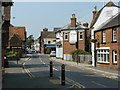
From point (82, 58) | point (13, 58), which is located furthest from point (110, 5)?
point (13, 58)

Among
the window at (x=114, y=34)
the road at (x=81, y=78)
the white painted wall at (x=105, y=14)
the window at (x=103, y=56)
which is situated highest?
the white painted wall at (x=105, y=14)

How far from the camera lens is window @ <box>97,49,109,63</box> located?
30.3m

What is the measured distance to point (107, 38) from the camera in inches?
1190

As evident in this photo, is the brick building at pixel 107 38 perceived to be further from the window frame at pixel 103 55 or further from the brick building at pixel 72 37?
the brick building at pixel 72 37

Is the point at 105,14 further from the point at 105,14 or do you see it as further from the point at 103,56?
the point at 103,56

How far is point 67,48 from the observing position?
56.5m

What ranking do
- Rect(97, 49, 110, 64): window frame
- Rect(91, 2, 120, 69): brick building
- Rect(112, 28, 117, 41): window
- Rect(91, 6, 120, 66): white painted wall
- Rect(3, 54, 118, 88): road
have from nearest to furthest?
1. Rect(3, 54, 118, 88): road
2. Rect(91, 2, 120, 69): brick building
3. Rect(112, 28, 117, 41): window
4. Rect(97, 49, 110, 64): window frame
5. Rect(91, 6, 120, 66): white painted wall

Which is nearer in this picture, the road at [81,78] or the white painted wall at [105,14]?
the road at [81,78]

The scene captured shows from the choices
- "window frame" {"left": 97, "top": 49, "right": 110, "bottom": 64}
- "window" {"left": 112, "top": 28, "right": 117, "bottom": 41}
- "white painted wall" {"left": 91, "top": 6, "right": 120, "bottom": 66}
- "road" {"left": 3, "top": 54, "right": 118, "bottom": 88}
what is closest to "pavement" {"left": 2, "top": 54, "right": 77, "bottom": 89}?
"road" {"left": 3, "top": 54, "right": 118, "bottom": 88}

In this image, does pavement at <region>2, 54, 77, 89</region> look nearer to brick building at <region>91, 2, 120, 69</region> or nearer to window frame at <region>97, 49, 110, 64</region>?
brick building at <region>91, 2, 120, 69</region>

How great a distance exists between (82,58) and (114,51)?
15.6 meters

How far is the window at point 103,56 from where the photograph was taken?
30.3m

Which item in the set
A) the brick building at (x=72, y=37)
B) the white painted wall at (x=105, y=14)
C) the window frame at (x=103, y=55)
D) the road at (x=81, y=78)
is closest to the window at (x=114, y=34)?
the window frame at (x=103, y=55)

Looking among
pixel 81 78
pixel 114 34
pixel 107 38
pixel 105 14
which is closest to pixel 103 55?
pixel 107 38
